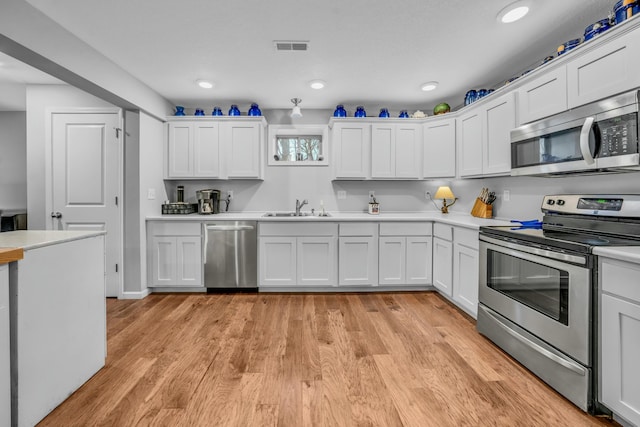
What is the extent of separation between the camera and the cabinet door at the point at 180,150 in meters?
3.75

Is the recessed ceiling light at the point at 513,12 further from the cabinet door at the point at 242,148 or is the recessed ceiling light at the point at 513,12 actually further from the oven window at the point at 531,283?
the cabinet door at the point at 242,148

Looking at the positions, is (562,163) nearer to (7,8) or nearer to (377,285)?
(377,285)

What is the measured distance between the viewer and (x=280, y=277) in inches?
135

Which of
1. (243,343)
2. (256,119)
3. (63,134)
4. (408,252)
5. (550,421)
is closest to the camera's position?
(550,421)

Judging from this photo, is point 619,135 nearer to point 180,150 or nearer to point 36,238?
point 36,238

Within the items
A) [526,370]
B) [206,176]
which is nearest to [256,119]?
[206,176]

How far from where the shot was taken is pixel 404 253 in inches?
136

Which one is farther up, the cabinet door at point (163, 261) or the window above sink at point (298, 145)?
the window above sink at point (298, 145)

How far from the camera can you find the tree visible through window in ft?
13.6

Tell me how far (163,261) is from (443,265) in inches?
124

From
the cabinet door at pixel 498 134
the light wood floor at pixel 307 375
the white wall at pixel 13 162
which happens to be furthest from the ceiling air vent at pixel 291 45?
the white wall at pixel 13 162

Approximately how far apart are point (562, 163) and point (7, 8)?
11.7 feet

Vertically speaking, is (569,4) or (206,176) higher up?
(569,4)

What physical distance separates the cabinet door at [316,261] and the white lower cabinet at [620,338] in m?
2.33
